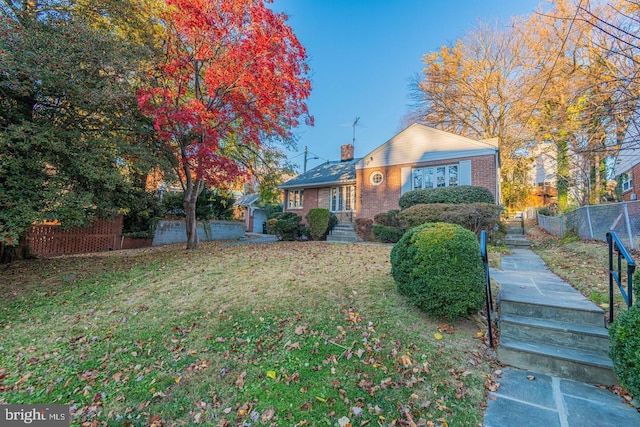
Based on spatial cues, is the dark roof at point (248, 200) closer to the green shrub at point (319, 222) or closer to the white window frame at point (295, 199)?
the white window frame at point (295, 199)

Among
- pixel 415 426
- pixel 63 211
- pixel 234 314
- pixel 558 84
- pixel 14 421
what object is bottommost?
pixel 14 421

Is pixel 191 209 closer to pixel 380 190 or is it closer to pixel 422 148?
pixel 380 190

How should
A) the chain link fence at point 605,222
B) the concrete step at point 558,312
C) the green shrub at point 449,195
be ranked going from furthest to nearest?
the green shrub at point 449,195
the chain link fence at point 605,222
the concrete step at point 558,312

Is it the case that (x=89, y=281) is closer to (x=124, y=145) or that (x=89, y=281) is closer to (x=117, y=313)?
(x=117, y=313)

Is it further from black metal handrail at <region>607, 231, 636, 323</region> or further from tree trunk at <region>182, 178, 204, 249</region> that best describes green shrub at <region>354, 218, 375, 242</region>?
black metal handrail at <region>607, 231, 636, 323</region>

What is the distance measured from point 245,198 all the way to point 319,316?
91.7 ft

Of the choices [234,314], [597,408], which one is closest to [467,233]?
[597,408]

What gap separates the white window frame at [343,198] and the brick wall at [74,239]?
36.4ft

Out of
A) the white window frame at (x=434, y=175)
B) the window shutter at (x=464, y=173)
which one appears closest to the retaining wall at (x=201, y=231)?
the white window frame at (x=434, y=175)

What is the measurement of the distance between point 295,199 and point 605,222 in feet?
49.7

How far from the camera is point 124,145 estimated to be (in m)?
6.98

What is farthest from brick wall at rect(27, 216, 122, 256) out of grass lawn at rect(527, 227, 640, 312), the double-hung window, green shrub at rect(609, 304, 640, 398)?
grass lawn at rect(527, 227, 640, 312)

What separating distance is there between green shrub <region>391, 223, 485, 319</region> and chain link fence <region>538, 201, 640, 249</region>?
611 centimetres

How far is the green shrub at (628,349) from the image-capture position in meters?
2.13
